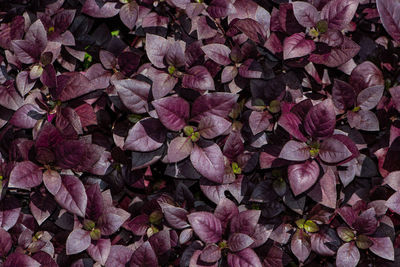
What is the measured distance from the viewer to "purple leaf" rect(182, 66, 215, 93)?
2070 mm

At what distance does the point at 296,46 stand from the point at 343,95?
357 mm

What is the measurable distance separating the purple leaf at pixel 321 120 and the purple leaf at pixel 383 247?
0.58 meters

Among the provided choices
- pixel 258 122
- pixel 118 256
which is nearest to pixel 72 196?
pixel 118 256

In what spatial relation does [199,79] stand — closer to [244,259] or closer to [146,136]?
[146,136]

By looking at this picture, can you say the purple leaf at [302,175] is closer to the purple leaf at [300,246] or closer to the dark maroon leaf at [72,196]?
the purple leaf at [300,246]

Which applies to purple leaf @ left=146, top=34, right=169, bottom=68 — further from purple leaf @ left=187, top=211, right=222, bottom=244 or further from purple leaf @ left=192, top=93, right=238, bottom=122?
purple leaf @ left=187, top=211, right=222, bottom=244

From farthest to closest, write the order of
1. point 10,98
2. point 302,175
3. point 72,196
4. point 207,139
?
point 10,98 < point 207,139 < point 72,196 < point 302,175

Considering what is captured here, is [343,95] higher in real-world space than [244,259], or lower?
higher

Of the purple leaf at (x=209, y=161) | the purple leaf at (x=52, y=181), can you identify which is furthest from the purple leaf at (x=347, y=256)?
the purple leaf at (x=52, y=181)

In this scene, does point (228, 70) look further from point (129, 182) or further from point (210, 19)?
point (129, 182)

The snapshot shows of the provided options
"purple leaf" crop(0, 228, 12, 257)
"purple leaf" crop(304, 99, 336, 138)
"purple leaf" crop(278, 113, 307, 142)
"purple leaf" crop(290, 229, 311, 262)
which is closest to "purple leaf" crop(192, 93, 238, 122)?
"purple leaf" crop(278, 113, 307, 142)

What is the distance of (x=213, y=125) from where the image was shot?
2020 millimetres

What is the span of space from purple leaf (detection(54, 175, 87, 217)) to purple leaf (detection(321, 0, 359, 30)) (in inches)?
57.5

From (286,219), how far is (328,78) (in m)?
0.78
